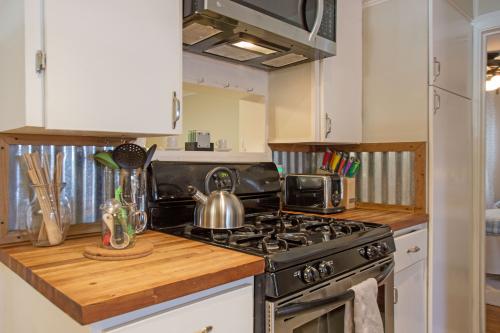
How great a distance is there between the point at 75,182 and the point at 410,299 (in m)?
1.66

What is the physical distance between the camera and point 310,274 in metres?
1.15

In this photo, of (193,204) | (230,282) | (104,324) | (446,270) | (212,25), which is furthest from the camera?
(446,270)

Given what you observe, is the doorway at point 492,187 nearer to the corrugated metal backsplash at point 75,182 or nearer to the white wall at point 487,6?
the white wall at point 487,6

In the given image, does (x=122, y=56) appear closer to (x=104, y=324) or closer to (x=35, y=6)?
(x=35, y=6)

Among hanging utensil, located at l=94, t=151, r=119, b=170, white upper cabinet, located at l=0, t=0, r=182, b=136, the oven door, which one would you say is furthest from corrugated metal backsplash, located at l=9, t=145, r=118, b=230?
the oven door

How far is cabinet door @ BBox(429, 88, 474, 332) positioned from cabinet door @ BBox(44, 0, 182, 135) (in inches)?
57.5

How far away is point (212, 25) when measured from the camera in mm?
1404

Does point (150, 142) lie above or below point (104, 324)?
above

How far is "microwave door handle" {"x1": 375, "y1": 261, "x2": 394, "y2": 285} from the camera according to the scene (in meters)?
1.47

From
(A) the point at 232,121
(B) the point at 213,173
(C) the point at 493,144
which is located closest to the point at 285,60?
(B) the point at 213,173

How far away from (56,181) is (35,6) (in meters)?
0.57

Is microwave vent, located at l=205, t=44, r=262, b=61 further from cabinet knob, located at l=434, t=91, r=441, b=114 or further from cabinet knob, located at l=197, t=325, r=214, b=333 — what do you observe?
cabinet knob, located at l=197, t=325, r=214, b=333

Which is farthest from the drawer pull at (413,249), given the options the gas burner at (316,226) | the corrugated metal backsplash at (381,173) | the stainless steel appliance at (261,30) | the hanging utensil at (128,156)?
the hanging utensil at (128,156)

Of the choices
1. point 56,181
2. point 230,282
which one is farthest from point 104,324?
point 56,181
